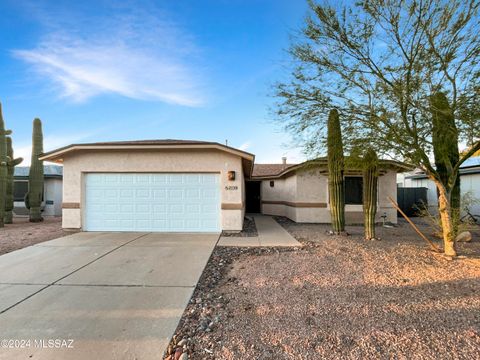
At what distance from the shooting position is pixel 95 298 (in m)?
3.68

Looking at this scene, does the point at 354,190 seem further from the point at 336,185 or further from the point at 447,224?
the point at 447,224

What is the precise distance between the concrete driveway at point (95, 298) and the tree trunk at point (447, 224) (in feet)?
18.6

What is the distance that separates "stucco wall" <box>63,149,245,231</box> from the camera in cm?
876

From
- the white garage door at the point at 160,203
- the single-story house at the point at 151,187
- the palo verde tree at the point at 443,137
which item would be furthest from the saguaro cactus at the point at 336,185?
the white garage door at the point at 160,203

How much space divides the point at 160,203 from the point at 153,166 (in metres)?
1.36

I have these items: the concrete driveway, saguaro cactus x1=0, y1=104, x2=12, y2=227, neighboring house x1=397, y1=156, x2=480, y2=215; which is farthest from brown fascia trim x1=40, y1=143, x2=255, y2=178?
neighboring house x1=397, y1=156, x2=480, y2=215

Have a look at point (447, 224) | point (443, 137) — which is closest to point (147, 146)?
point (443, 137)

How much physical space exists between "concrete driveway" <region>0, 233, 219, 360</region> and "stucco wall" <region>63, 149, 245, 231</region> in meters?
2.25

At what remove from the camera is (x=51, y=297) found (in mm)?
3713

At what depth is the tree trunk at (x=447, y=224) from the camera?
577 centimetres

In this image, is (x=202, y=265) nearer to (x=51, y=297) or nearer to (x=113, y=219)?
(x=51, y=297)

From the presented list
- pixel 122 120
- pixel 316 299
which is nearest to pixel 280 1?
pixel 316 299

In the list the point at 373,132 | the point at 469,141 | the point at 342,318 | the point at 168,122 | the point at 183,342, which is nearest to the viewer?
the point at 183,342

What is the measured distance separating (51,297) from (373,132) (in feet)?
22.5
